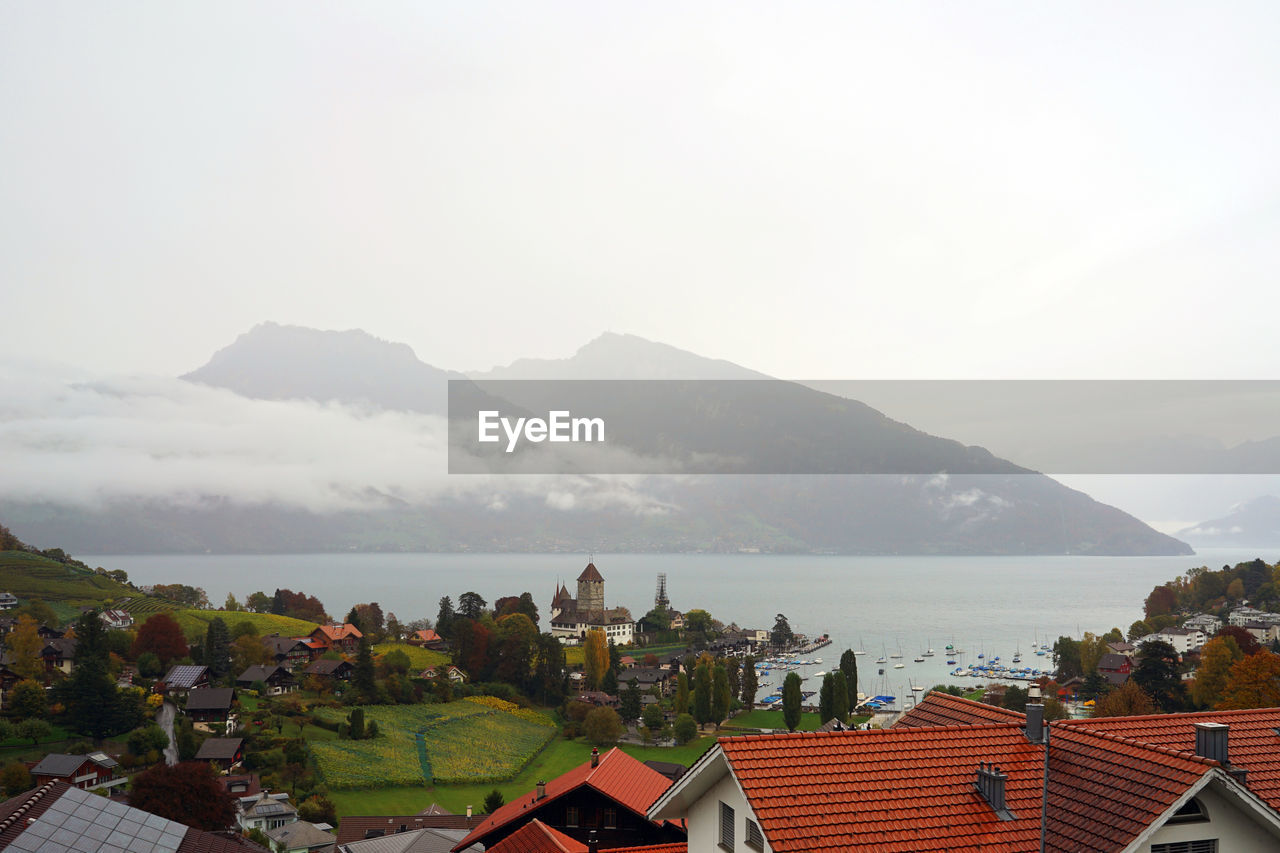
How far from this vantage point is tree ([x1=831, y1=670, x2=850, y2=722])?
43.7m

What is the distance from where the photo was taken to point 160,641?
47.2m

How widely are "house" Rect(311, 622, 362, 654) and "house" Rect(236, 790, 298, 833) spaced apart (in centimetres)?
2743

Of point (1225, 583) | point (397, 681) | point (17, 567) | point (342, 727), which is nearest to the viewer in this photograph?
point (342, 727)

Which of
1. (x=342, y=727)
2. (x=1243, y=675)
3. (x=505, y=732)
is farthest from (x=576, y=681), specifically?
(x=1243, y=675)

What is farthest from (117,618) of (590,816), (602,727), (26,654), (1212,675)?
(1212,675)

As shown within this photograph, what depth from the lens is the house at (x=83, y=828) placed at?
13.7 meters

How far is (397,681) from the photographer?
47.6 metres

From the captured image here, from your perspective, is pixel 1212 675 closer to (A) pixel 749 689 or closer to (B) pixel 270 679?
(A) pixel 749 689

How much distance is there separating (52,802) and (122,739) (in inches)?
972

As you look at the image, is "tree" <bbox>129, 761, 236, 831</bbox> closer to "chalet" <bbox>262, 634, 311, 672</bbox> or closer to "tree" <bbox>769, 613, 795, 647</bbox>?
"chalet" <bbox>262, 634, 311, 672</bbox>

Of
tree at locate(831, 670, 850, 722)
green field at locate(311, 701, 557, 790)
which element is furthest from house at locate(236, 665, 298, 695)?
tree at locate(831, 670, 850, 722)

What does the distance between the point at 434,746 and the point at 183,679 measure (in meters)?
14.3

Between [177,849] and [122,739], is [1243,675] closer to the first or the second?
[177,849]

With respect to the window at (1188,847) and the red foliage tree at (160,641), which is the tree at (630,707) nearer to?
the red foliage tree at (160,641)
